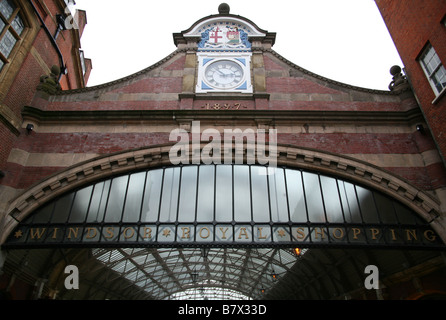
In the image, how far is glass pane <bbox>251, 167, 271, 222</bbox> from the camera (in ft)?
29.7

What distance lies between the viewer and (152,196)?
375 inches

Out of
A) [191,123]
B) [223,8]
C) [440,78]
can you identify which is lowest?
[191,123]

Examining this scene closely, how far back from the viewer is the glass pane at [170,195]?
909 cm

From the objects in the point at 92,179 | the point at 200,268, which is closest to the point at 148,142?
the point at 92,179

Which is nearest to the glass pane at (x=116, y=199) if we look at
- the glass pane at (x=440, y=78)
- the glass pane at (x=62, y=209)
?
the glass pane at (x=62, y=209)

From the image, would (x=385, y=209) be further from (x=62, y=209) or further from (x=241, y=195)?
(x=62, y=209)

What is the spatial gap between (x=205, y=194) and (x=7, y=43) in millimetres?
8940

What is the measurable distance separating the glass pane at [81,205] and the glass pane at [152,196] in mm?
1863

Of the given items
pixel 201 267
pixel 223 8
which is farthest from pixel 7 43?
pixel 201 267

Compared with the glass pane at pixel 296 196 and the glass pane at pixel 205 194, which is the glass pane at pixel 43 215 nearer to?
the glass pane at pixel 205 194

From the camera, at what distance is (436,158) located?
379 inches

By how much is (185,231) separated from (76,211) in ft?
11.8

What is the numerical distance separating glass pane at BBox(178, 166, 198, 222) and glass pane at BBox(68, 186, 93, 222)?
3024mm

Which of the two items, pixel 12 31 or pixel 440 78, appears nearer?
pixel 440 78
